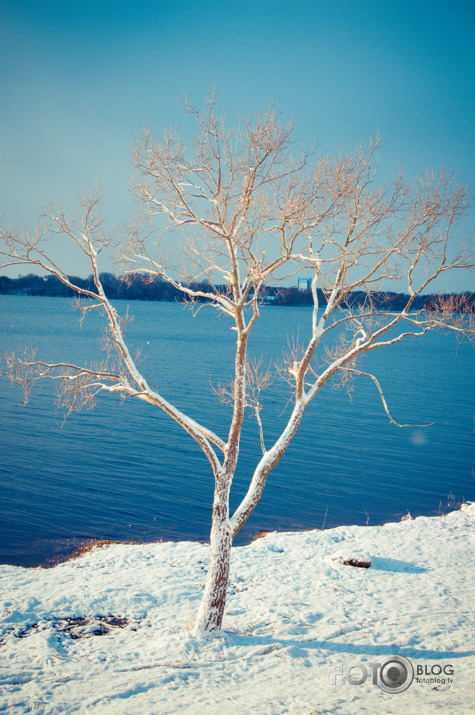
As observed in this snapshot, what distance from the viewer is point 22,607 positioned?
1092cm

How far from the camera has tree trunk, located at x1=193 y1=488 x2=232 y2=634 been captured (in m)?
9.27

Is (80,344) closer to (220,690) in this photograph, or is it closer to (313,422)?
(313,422)

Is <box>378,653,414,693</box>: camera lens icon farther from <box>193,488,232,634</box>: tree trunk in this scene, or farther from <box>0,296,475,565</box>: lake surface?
<box>0,296,475,565</box>: lake surface

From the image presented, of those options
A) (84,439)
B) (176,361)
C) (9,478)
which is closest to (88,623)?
(9,478)

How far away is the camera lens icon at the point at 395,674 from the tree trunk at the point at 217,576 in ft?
10.2

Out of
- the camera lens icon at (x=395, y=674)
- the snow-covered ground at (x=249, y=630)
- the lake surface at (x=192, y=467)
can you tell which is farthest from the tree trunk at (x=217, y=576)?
the lake surface at (x=192, y=467)

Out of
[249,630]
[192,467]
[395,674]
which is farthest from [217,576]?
[192,467]

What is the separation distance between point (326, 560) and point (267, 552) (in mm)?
1959

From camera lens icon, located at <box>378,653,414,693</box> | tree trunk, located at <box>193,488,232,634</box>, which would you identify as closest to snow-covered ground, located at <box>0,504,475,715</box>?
camera lens icon, located at <box>378,653,414,693</box>

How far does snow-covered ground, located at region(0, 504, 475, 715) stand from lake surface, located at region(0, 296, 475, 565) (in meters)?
3.87

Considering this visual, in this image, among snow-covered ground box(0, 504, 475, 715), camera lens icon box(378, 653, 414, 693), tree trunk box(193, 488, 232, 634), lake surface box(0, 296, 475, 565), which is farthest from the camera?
lake surface box(0, 296, 475, 565)

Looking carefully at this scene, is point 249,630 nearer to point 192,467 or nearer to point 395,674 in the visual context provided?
point 395,674

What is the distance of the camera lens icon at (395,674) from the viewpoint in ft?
24.4

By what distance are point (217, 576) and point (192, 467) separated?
16378mm
